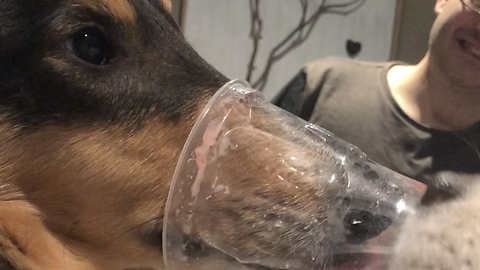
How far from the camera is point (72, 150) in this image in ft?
2.42

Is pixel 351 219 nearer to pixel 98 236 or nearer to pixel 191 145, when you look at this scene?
pixel 191 145

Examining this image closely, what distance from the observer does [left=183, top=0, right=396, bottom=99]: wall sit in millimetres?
1828

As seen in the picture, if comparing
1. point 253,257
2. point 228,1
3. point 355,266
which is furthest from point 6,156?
point 228,1

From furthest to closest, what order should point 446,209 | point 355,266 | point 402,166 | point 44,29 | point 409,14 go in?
1. point 409,14
2. point 402,166
3. point 44,29
4. point 355,266
5. point 446,209

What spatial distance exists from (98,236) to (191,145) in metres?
0.17

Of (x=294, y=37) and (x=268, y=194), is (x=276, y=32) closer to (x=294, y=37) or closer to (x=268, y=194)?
(x=294, y=37)

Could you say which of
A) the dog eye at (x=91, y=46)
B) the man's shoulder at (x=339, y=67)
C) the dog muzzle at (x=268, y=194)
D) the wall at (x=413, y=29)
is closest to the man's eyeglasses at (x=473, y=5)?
the man's shoulder at (x=339, y=67)

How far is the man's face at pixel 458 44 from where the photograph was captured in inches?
51.1

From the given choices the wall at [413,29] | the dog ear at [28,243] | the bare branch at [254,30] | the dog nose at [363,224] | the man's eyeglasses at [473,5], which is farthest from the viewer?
the wall at [413,29]

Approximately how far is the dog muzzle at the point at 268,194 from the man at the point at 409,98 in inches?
18.4

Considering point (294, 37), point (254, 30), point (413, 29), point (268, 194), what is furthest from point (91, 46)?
point (413, 29)

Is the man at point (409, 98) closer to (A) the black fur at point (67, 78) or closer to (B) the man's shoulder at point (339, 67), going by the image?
(B) the man's shoulder at point (339, 67)

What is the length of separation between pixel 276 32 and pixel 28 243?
55.1 inches

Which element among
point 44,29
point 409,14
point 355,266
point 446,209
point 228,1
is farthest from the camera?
point 409,14
